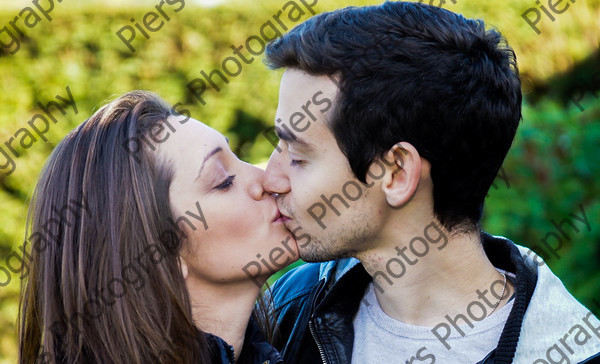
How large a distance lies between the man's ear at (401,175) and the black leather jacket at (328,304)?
1.25ft

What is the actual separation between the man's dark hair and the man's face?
4 cm

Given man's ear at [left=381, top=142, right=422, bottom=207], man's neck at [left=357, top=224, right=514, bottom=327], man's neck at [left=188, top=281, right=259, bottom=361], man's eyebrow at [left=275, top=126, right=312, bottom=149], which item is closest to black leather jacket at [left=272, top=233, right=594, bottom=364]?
man's neck at [left=357, top=224, right=514, bottom=327]

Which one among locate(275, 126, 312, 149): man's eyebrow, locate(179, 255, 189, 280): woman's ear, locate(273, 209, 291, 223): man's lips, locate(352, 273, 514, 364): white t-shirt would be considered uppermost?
locate(275, 126, 312, 149): man's eyebrow

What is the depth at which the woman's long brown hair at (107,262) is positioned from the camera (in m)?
2.25

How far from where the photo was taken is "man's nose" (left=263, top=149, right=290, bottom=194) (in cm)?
248

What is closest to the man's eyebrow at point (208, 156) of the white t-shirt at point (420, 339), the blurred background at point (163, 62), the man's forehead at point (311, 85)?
the man's forehead at point (311, 85)

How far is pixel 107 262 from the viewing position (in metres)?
2.28

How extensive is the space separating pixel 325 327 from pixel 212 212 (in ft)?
1.87

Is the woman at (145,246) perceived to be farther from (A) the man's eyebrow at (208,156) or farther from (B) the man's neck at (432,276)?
(B) the man's neck at (432,276)

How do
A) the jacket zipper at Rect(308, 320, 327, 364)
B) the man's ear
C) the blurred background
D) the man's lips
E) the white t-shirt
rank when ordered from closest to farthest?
the white t-shirt, the man's ear, the jacket zipper at Rect(308, 320, 327, 364), the man's lips, the blurred background

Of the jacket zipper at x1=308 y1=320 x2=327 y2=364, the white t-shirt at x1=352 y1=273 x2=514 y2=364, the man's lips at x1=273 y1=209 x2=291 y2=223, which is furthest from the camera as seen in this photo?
the man's lips at x1=273 y1=209 x2=291 y2=223

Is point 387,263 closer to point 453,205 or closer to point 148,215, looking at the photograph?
point 453,205

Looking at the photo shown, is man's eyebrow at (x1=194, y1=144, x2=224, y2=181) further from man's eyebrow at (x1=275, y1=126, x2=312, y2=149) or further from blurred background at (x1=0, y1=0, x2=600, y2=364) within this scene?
blurred background at (x1=0, y1=0, x2=600, y2=364)

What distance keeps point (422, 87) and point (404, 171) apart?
281 millimetres
